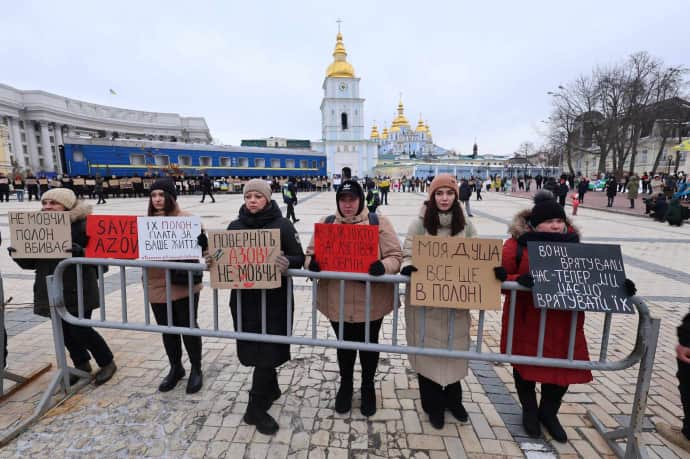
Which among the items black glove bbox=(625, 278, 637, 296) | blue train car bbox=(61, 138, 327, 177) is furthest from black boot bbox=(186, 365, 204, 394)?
blue train car bbox=(61, 138, 327, 177)

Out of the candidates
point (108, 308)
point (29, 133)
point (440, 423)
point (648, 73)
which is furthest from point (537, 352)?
point (29, 133)

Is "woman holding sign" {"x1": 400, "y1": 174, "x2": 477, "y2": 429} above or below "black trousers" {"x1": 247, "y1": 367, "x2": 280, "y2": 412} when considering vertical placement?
above

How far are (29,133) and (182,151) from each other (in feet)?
194

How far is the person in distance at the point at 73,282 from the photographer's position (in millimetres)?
2891

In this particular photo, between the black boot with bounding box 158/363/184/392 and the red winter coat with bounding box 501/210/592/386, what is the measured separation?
279cm

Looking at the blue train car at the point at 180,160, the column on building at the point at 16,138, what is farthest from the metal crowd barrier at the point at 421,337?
the column on building at the point at 16,138

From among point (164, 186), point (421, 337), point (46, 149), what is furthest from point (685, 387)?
point (46, 149)

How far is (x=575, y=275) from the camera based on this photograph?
2.21 meters

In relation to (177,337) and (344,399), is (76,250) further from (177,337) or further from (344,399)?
(344,399)

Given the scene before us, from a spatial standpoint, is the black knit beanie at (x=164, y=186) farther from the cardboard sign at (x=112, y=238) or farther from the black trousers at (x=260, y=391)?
the black trousers at (x=260, y=391)

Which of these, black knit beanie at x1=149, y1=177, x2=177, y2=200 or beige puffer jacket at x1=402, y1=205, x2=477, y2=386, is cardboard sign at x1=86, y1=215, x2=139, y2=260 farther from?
beige puffer jacket at x1=402, y1=205, x2=477, y2=386

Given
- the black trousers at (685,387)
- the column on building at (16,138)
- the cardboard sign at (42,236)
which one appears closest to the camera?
the black trousers at (685,387)

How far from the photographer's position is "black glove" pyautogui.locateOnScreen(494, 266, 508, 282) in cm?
224

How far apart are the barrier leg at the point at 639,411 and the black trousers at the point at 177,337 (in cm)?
318
